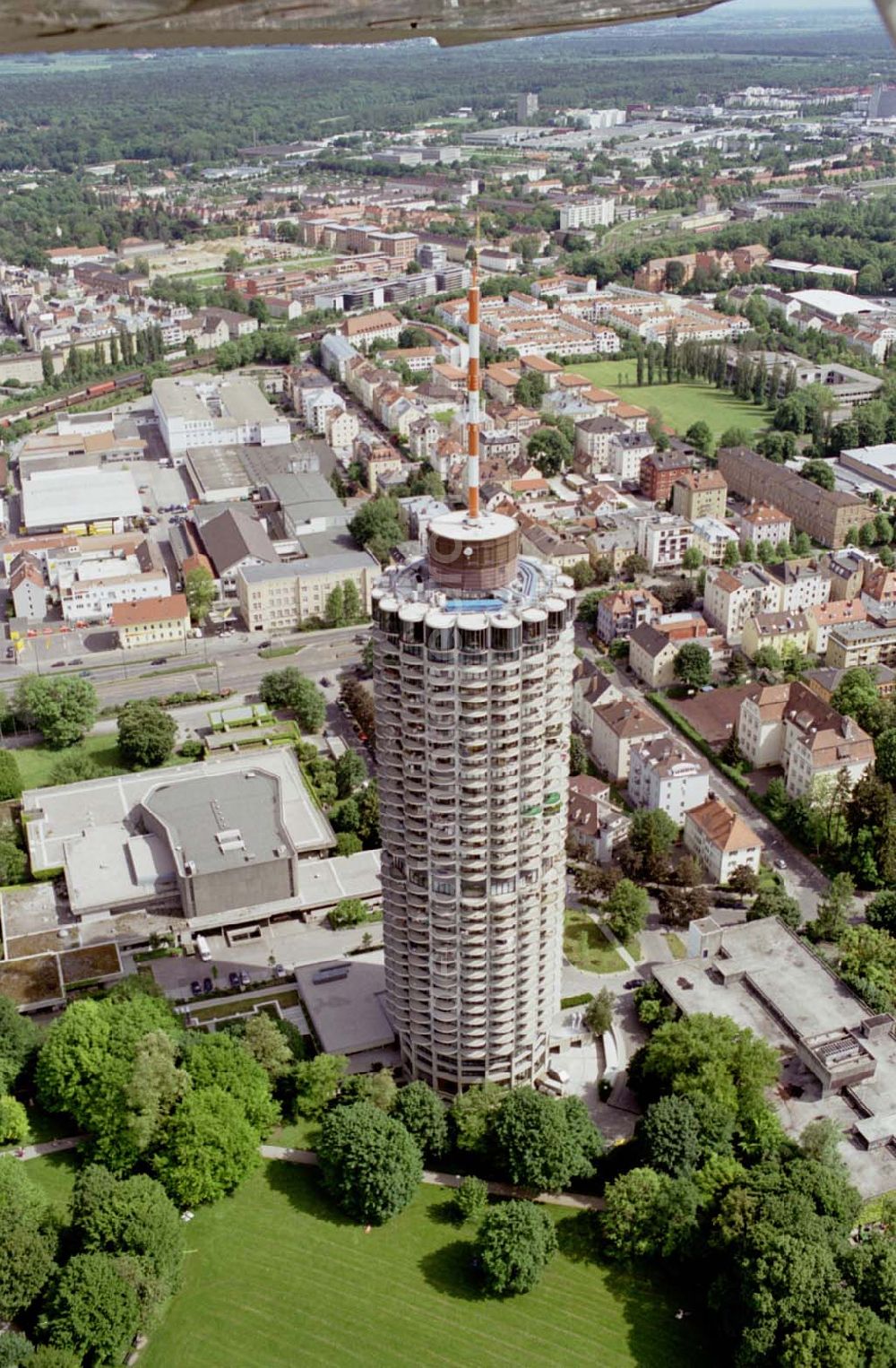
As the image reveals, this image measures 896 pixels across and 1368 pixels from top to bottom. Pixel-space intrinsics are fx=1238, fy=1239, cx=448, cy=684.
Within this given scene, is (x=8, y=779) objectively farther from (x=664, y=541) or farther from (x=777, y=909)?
(x=664, y=541)

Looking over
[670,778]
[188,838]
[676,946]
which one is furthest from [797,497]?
[188,838]

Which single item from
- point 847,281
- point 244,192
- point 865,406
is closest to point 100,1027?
point 865,406

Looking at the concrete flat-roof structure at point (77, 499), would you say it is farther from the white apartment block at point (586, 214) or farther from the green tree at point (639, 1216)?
the white apartment block at point (586, 214)

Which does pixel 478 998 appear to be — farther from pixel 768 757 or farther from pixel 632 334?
pixel 632 334

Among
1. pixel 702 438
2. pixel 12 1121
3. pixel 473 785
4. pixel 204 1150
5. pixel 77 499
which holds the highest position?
pixel 473 785

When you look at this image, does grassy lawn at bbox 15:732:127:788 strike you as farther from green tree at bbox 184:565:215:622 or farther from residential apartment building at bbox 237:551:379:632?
residential apartment building at bbox 237:551:379:632

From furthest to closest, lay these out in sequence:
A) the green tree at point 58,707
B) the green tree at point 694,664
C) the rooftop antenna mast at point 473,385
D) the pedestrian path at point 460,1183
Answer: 1. the green tree at point 694,664
2. the green tree at point 58,707
3. the pedestrian path at point 460,1183
4. the rooftop antenna mast at point 473,385

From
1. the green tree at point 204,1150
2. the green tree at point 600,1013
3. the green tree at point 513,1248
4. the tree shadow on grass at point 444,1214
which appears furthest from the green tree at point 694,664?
the green tree at point 204,1150
